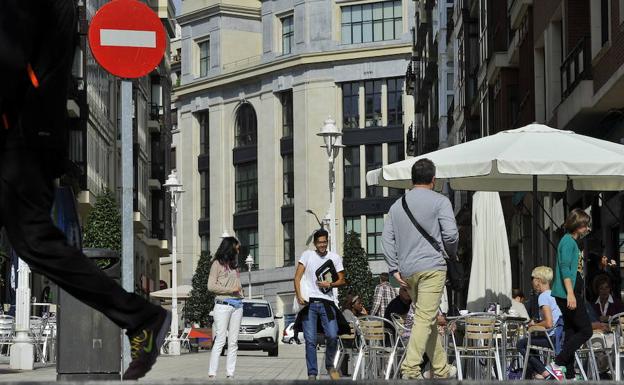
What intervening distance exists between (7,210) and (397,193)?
94906 millimetres

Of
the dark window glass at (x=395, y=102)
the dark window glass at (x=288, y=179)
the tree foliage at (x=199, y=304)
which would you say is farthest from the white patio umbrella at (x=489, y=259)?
the dark window glass at (x=288, y=179)

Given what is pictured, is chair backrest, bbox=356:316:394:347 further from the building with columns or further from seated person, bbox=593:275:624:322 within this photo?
the building with columns

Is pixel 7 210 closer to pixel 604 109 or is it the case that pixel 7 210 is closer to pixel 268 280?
pixel 604 109

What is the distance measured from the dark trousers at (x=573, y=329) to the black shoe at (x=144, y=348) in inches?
331

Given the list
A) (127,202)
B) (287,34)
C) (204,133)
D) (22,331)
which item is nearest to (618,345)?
(127,202)

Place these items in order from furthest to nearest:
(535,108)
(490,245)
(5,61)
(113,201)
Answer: (113,201) < (535,108) < (490,245) < (5,61)

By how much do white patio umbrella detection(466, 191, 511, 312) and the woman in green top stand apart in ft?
24.4

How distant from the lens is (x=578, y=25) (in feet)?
95.8

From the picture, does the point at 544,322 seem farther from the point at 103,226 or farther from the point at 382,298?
the point at 103,226

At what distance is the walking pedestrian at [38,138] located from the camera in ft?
16.8

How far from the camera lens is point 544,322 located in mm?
14758

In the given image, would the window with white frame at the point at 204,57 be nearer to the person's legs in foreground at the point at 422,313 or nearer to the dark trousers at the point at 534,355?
the dark trousers at the point at 534,355

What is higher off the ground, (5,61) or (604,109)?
(604,109)

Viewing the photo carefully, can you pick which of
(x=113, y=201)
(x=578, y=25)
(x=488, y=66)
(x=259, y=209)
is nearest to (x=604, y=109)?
(x=578, y=25)
